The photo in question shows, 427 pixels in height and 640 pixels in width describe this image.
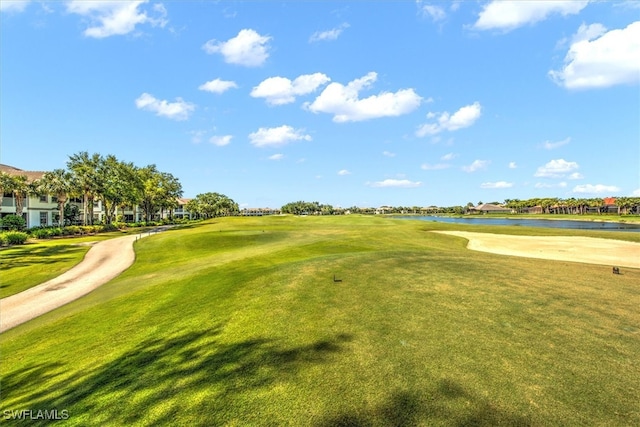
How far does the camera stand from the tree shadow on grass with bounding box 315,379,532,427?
15.8 feet

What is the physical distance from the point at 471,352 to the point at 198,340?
269 inches

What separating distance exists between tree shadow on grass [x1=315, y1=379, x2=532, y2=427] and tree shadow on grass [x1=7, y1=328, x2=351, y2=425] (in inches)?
64.2

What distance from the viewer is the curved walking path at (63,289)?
1519 cm

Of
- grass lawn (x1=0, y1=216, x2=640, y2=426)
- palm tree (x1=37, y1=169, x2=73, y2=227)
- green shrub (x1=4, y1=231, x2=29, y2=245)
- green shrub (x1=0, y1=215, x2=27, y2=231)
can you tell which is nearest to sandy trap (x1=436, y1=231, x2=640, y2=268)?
grass lawn (x1=0, y1=216, x2=640, y2=426)

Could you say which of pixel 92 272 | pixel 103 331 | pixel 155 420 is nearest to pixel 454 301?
pixel 155 420

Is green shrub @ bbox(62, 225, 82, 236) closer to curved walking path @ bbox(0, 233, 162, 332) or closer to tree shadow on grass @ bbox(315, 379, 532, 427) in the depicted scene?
curved walking path @ bbox(0, 233, 162, 332)

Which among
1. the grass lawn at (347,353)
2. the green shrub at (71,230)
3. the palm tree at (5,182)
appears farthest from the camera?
the green shrub at (71,230)

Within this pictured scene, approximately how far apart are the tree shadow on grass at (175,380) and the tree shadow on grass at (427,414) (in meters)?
1.63

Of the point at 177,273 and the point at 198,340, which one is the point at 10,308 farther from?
the point at 198,340

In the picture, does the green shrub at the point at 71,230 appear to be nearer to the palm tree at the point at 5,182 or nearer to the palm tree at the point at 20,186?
the palm tree at the point at 20,186

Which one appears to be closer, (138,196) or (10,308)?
(10,308)

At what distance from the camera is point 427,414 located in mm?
4977

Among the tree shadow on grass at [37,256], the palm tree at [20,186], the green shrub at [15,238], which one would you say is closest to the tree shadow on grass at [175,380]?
the tree shadow on grass at [37,256]

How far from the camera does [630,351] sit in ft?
22.8
